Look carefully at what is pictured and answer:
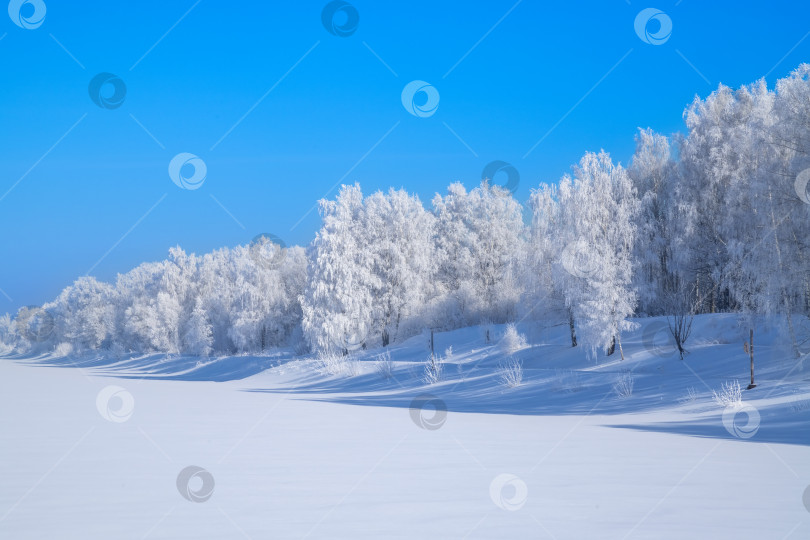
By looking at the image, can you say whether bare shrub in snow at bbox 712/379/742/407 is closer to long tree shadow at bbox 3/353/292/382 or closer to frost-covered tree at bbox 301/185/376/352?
frost-covered tree at bbox 301/185/376/352

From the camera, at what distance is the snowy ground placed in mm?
5227

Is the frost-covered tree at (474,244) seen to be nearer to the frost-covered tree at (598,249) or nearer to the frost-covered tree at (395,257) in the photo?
the frost-covered tree at (395,257)

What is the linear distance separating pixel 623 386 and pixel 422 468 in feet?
43.9

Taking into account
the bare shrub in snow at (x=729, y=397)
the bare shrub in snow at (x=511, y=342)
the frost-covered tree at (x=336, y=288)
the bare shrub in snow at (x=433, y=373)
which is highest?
the frost-covered tree at (x=336, y=288)

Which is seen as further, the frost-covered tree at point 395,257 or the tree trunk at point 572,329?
the frost-covered tree at point 395,257

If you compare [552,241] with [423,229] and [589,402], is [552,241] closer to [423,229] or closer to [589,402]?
[589,402]

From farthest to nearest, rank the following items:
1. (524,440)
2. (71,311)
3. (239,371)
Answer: (71,311)
(239,371)
(524,440)

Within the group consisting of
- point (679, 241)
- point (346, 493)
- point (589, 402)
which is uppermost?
point (679, 241)

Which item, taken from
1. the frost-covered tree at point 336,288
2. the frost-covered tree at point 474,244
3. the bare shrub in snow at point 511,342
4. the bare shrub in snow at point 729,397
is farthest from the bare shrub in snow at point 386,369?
the bare shrub in snow at point 729,397

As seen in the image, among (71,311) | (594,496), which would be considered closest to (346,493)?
(594,496)

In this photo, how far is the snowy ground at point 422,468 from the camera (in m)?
5.23

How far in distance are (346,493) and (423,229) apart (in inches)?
1619

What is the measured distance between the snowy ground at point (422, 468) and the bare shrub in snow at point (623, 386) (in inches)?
10.5

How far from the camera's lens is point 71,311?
3959 inches
